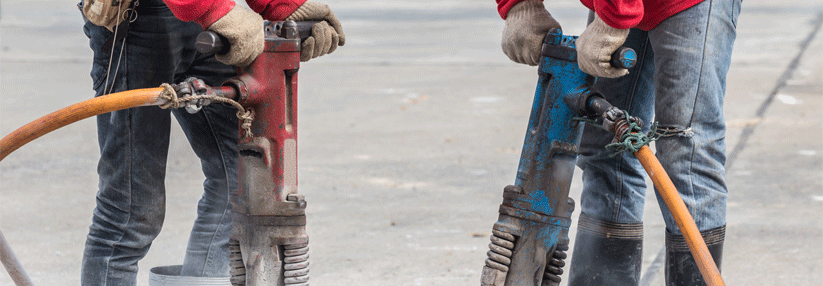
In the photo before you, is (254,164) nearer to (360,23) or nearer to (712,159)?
(712,159)

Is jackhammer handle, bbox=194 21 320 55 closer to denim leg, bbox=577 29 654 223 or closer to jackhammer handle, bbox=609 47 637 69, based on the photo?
jackhammer handle, bbox=609 47 637 69

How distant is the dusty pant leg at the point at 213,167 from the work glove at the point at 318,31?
0.96 feet

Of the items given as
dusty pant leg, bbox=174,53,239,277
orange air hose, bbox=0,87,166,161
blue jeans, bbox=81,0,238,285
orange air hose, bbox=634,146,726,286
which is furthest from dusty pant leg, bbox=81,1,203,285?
orange air hose, bbox=634,146,726,286

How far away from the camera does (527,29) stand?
228 centimetres

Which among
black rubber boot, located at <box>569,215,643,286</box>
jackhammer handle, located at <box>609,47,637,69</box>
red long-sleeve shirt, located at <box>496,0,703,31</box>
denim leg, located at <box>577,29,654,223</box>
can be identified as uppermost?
red long-sleeve shirt, located at <box>496,0,703,31</box>

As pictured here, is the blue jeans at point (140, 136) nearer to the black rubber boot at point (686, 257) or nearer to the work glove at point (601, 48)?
the work glove at point (601, 48)

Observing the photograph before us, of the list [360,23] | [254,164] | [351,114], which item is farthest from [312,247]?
[360,23]

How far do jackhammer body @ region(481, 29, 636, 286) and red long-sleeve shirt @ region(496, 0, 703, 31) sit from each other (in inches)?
5.9

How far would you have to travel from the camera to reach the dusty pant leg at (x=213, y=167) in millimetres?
2445

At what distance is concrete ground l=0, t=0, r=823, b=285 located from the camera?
10.9 feet

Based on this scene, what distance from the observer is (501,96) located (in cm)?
642

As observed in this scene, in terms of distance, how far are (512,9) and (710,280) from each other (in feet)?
3.00

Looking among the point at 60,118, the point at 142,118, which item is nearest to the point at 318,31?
the point at 142,118

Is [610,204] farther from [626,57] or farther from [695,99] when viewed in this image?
[626,57]
